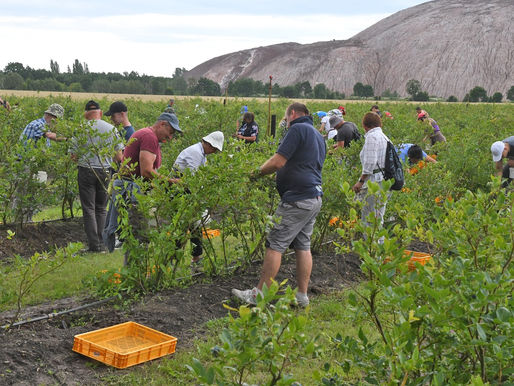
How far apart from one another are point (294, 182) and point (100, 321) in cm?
194

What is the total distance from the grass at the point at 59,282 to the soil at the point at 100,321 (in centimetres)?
20

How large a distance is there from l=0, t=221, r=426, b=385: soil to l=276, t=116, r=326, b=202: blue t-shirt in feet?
2.97

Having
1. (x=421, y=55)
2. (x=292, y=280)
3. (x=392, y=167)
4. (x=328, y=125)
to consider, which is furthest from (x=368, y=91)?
(x=292, y=280)

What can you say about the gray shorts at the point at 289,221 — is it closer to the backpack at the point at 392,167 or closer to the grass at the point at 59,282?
the backpack at the point at 392,167

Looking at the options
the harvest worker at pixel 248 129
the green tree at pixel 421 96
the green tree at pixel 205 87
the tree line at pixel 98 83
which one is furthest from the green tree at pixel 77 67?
the harvest worker at pixel 248 129

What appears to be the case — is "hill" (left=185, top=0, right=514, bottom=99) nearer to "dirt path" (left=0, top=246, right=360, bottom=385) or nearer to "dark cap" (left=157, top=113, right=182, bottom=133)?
"dirt path" (left=0, top=246, right=360, bottom=385)

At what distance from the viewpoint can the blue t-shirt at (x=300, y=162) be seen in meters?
5.33

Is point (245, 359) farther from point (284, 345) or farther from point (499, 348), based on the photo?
point (499, 348)

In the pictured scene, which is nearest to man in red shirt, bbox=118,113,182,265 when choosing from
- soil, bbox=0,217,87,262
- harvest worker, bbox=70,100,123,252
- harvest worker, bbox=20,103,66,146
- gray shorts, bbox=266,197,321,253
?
harvest worker, bbox=70,100,123,252

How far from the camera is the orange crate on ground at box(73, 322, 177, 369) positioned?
4273mm

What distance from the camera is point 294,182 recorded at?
5.43 metres

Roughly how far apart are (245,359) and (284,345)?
0.14 meters

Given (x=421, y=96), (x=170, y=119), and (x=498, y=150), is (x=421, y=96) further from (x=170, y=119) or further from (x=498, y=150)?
(x=170, y=119)

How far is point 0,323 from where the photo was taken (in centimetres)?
491
